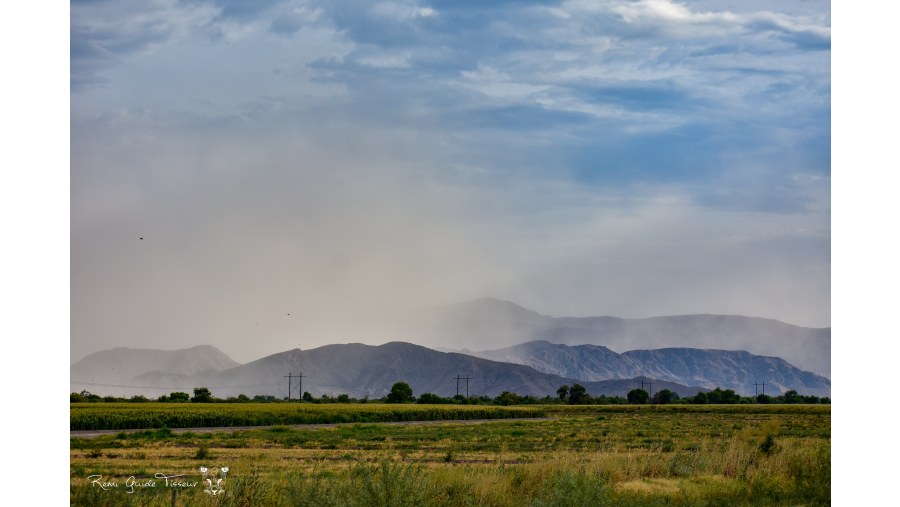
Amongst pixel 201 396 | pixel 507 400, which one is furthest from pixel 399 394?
pixel 201 396

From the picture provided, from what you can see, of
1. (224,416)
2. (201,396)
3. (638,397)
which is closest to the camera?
(224,416)

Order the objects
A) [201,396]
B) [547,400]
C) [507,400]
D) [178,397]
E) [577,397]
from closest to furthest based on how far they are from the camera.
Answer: [178,397] → [201,396] → [507,400] → [577,397] → [547,400]

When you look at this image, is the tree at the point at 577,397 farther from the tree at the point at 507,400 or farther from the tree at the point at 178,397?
the tree at the point at 178,397

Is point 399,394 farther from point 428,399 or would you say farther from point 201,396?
point 201,396

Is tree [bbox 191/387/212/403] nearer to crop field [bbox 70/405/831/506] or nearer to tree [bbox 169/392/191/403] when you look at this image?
tree [bbox 169/392/191/403]

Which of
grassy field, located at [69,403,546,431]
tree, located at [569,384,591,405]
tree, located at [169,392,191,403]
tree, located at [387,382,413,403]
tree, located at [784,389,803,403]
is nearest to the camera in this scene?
grassy field, located at [69,403,546,431]

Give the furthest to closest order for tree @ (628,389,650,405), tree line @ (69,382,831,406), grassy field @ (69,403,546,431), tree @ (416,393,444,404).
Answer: tree @ (628,389,650,405) → tree line @ (69,382,831,406) → tree @ (416,393,444,404) → grassy field @ (69,403,546,431)

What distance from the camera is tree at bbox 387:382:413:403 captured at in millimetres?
161625

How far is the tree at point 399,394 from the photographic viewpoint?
6363 inches

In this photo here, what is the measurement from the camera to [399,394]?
164 meters

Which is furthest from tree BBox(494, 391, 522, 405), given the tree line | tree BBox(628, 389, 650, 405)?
tree BBox(628, 389, 650, 405)

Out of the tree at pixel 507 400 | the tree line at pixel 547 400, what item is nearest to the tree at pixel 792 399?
the tree line at pixel 547 400
